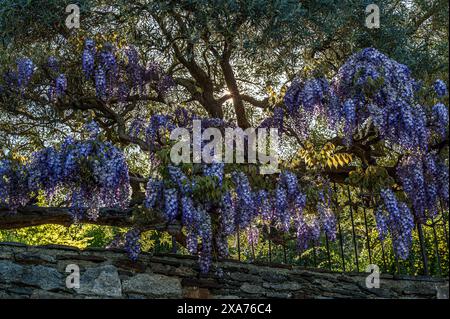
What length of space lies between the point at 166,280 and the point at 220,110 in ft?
10.8

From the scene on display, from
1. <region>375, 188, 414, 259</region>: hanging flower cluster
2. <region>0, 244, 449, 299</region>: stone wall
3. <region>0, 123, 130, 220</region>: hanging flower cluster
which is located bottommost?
<region>0, 244, 449, 299</region>: stone wall

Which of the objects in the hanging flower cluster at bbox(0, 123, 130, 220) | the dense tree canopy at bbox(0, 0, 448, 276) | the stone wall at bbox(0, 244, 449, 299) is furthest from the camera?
the dense tree canopy at bbox(0, 0, 448, 276)

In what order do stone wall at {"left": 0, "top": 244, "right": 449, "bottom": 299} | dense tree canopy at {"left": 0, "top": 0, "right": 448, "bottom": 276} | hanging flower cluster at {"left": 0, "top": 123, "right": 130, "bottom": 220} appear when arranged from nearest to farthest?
1. stone wall at {"left": 0, "top": 244, "right": 449, "bottom": 299}
2. hanging flower cluster at {"left": 0, "top": 123, "right": 130, "bottom": 220}
3. dense tree canopy at {"left": 0, "top": 0, "right": 448, "bottom": 276}

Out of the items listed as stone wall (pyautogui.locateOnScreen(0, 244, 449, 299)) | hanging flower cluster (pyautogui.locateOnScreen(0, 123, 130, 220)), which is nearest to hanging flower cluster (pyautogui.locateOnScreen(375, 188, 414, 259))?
stone wall (pyautogui.locateOnScreen(0, 244, 449, 299))

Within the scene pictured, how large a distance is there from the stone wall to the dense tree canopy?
35cm

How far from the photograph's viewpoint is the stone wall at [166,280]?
6066 millimetres

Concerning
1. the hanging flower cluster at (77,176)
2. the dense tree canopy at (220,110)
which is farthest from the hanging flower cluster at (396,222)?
the hanging flower cluster at (77,176)

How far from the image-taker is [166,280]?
6.51 metres

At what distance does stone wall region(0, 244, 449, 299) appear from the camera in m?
6.07

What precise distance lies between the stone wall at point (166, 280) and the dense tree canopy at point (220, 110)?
350mm

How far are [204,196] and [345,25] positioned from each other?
377cm

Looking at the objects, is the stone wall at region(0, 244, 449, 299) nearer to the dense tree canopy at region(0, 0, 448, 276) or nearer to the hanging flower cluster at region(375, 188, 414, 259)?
the dense tree canopy at region(0, 0, 448, 276)
